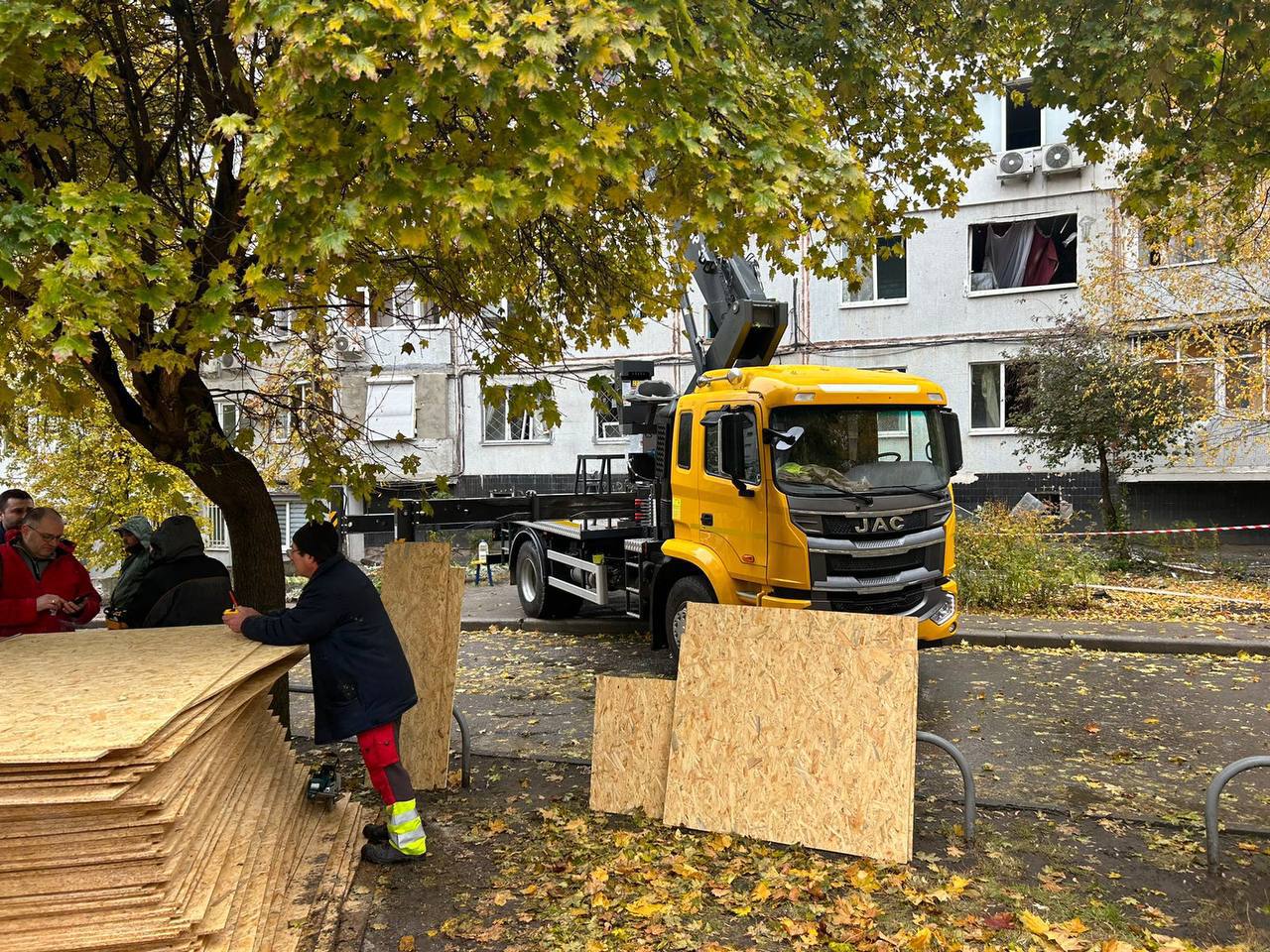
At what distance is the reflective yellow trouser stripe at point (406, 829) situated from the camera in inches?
190

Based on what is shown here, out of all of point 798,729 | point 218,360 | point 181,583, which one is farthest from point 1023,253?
point 181,583

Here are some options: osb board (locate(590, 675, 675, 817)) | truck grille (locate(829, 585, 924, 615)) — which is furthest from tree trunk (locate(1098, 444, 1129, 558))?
osb board (locate(590, 675, 675, 817))

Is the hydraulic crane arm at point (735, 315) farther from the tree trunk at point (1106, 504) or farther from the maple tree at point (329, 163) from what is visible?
the tree trunk at point (1106, 504)

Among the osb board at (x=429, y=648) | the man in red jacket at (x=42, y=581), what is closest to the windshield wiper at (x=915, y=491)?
the osb board at (x=429, y=648)

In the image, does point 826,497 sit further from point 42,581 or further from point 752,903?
point 42,581

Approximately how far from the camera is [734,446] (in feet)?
27.4

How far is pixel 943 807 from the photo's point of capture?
18.5ft

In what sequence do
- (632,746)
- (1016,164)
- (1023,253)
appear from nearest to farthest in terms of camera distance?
(632,746) < (1016,164) < (1023,253)

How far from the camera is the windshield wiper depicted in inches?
322

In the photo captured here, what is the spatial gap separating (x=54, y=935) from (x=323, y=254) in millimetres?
2668

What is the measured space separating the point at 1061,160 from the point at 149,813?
2055 centimetres

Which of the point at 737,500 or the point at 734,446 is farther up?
the point at 734,446

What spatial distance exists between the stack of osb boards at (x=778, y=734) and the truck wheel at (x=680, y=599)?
119 inches

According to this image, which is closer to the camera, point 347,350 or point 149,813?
point 149,813
